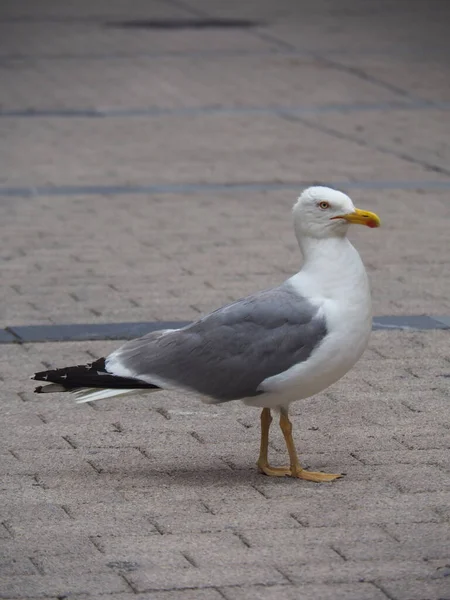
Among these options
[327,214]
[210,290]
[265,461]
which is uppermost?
[327,214]

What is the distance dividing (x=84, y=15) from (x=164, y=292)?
16565 mm

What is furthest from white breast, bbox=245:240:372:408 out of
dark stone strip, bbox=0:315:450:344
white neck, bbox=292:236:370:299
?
dark stone strip, bbox=0:315:450:344

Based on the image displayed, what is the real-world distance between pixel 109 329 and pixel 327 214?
2450 millimetres

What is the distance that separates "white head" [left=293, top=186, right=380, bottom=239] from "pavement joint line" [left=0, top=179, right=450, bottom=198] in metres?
5.81

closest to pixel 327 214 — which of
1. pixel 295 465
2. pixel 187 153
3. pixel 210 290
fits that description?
pixel 295 465

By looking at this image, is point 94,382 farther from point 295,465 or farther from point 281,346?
point 295,465

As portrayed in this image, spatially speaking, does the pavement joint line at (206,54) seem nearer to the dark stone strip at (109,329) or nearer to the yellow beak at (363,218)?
the dark stone strip at (109,329)

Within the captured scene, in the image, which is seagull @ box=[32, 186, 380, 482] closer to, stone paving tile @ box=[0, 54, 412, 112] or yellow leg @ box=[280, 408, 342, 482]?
yellow leg @ box=[280, 408, 342, 482]

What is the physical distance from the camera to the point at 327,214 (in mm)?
5473

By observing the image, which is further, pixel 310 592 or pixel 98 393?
pixel 98 393

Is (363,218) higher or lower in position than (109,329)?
higher

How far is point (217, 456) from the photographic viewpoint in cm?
580

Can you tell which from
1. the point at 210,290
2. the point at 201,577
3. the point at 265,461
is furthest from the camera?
the point at 210,290

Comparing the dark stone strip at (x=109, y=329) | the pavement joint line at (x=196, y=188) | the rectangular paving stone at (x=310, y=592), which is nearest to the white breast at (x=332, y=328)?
the rectangular paving stone at (x=310, y=592)
